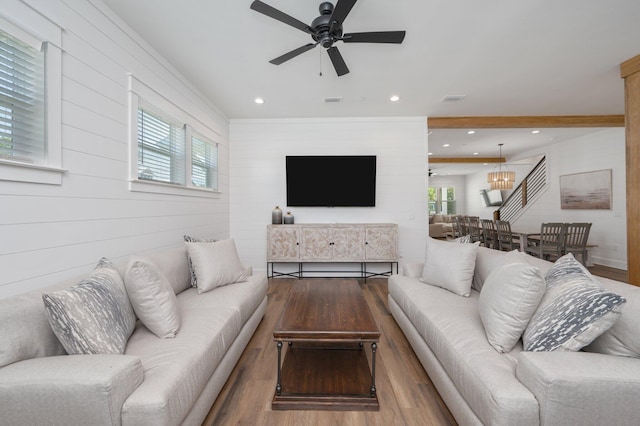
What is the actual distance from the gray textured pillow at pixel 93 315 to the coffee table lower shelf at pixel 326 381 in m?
1.01

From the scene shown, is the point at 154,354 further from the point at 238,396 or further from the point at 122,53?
the point at 122,53

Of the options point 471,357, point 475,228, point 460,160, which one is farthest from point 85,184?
point 460,160

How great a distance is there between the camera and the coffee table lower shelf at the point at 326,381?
5.44 ft

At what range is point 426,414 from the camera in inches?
64.0

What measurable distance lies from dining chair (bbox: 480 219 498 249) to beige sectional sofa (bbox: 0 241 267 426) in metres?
6.06

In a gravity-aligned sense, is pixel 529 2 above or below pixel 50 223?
above

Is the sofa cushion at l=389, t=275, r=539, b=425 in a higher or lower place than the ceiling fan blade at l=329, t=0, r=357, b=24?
lower

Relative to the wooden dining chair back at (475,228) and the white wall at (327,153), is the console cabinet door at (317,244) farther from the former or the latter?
the wooden dining chair back at (475,228)

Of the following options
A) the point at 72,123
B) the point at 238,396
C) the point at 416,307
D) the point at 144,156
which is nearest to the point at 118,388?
the point at 238,396

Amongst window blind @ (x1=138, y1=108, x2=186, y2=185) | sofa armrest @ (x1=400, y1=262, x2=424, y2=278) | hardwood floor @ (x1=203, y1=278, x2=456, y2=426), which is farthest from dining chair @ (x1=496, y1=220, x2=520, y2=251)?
window blind @ (x1=138, y1=108, x2=186, y2=185)

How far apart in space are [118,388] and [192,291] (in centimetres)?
152

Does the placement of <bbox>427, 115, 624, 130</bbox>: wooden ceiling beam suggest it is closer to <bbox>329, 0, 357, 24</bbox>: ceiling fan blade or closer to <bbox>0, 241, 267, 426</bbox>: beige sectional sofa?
<bbox>329, 0, 357, 24</bbox>: ceiling fan blade

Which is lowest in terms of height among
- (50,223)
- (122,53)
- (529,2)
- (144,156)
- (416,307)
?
(416,307)

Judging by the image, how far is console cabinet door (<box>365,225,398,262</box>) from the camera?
173 inches
